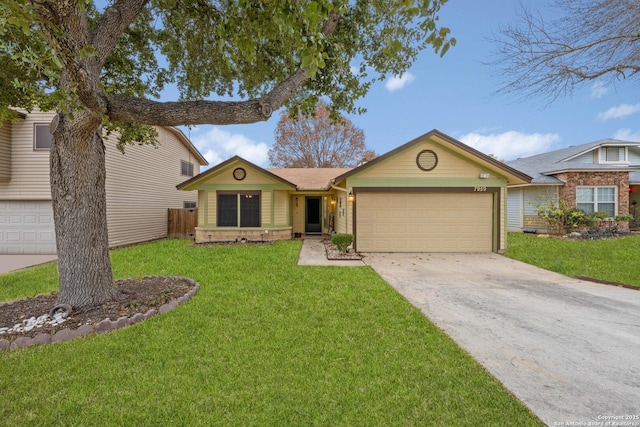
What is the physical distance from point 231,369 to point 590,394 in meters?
3.39

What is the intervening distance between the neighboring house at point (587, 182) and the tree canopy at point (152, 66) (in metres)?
12.6

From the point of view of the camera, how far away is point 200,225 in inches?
497

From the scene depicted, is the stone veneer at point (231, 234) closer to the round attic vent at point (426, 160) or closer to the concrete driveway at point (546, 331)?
the concrete driveway at point (546, 331)

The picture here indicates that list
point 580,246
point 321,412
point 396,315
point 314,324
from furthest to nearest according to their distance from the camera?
point 580,246, point 396,315, point 314,324, point 321,412

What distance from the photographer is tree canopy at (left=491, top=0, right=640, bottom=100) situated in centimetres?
573

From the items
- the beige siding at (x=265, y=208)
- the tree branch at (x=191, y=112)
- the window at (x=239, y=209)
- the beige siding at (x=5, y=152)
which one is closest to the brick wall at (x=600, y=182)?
the beige siding at (x=265, y=208)

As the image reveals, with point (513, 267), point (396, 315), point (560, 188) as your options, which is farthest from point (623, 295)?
point (560, 188)

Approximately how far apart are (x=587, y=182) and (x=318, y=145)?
18284mm

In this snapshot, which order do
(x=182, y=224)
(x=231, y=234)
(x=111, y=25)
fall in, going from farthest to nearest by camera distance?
(x=182, y=224)
(x=231, y=234)
(x=111, y=25)

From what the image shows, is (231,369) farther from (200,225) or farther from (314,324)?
(200,225)

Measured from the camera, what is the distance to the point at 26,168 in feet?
32.7

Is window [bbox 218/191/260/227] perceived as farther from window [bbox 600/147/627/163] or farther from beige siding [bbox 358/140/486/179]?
window [bbox 600/147/627/163]

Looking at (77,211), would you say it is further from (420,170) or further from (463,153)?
(463,153)

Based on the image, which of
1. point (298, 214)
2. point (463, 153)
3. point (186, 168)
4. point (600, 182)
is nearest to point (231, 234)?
point (298, 214)
